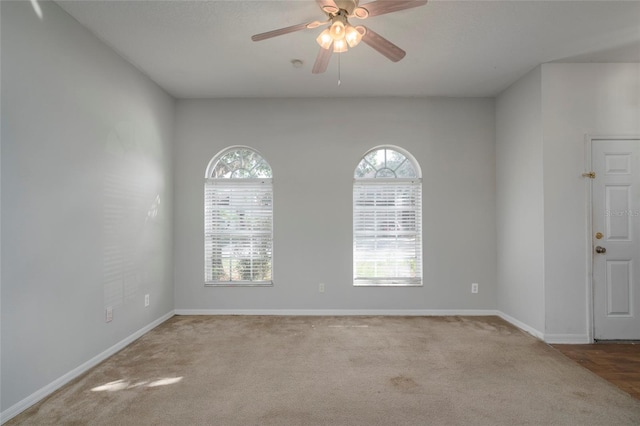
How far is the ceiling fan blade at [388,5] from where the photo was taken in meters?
1.83

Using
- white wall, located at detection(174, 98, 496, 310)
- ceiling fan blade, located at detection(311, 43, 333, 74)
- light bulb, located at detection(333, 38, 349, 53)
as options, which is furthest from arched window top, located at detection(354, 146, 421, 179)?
light bulb, located at detection(333, 38, 349, 53)

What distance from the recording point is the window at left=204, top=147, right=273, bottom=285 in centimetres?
420

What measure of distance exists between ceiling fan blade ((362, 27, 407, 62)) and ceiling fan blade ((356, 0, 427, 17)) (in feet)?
0.45

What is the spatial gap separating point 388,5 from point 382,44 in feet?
1.01

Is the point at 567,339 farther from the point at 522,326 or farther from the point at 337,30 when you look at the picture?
the point at 337,30

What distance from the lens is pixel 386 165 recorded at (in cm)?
426

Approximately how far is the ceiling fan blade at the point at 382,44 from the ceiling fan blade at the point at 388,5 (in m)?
0.14

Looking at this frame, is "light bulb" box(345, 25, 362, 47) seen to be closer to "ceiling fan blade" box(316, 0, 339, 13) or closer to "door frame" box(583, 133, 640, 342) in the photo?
"ceiling fan blade" box(316, 0, 339, 13)

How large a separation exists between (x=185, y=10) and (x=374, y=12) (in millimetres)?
1475

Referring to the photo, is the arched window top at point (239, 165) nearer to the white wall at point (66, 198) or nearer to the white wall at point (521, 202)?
the white wall at point (66, 198)

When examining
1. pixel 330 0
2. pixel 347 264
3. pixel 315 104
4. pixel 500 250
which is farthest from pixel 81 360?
pixel 500 250

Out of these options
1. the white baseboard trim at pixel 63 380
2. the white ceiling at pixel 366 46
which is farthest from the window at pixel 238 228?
the white ceiling at pixel 366 46

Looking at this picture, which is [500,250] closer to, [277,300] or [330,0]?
[277,300]

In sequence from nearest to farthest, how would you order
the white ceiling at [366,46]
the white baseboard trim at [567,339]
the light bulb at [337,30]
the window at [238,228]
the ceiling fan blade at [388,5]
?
the ceiling fan blade at [388,5] < the light bulb at [337,30] < the white ceiling at [366,46] < the white baseboard trim at [567,339] < the window at [238,228]
